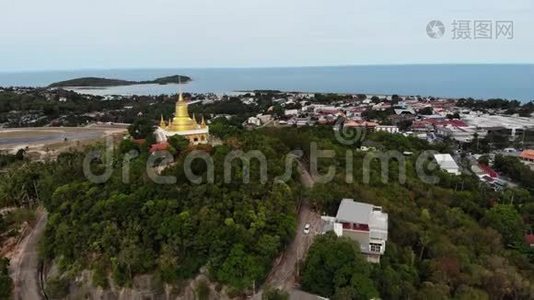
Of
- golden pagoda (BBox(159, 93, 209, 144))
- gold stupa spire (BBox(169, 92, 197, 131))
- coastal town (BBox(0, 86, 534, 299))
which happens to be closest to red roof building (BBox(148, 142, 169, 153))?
coastal town (BBox(0, 86, 534, 299))

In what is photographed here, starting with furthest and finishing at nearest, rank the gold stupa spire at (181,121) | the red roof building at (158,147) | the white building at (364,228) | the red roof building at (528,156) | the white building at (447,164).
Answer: the red roof building at (528,156)
the white building at (447,164)
the gold stupa spire at (181,121)
the red roof building at (158,147)
the white building at (364,228)

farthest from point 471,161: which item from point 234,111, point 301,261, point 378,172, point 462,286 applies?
point 234,111

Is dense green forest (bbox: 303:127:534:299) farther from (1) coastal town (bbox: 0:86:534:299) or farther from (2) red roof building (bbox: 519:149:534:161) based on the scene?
(2) red roof building (bbox: 519:149:534:161)

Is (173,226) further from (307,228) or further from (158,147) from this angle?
(158,147)

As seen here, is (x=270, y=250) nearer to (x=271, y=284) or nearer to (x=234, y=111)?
(x=271, y=284)

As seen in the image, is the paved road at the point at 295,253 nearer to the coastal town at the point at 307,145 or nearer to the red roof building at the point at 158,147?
the coastal town at the point at 307,145

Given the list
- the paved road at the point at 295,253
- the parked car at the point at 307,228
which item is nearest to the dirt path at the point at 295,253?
the paved road at the point at 295,253
